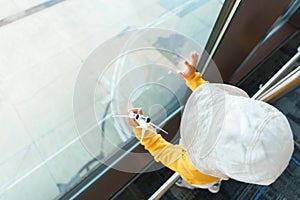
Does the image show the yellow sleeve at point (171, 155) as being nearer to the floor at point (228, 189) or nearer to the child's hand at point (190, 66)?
the child's hand at point (190, 66)

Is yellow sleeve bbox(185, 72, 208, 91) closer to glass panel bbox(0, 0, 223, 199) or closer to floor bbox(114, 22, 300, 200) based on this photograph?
glass panel bbox(0, 0, 223, 199)

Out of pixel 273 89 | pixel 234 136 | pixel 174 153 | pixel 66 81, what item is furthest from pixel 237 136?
pixel 273 89

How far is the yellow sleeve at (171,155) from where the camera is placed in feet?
2.16

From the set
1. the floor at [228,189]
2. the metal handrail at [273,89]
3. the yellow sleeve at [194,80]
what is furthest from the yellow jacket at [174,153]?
the floor at [228,189]

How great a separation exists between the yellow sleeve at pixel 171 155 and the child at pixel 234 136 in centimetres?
3

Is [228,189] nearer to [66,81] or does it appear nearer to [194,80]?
[194,80]

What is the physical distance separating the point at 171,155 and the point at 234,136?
0.68ft

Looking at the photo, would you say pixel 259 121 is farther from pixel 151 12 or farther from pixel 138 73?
pixel 151 12

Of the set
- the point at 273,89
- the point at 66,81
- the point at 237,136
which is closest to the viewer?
the point at 237,136

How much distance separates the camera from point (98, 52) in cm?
59

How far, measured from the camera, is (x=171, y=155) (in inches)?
27.2

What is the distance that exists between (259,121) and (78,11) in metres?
0.46

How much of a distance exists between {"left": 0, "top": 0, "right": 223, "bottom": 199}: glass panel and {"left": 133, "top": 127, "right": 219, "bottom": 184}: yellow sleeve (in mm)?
68

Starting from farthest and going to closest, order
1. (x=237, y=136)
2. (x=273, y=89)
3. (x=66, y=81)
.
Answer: (x=273, y=89) < (x=66, y=81) < (x=237, y=136)
